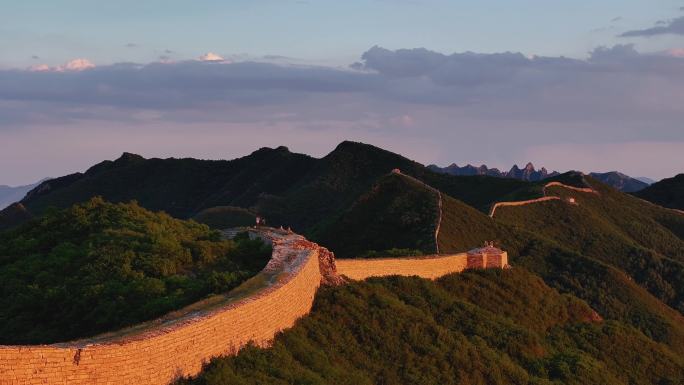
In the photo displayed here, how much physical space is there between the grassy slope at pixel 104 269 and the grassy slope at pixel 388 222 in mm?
29171

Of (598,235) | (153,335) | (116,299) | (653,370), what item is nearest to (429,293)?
(653,370)

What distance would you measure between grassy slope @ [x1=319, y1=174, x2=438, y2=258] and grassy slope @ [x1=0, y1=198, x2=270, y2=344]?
29171 millimetres

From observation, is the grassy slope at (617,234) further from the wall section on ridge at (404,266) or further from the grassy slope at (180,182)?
the grassy slope at (180,182)

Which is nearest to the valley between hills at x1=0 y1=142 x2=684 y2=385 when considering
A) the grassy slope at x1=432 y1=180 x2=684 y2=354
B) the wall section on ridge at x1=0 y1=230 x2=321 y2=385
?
the wall section on ridge at x1=0 y1=230 x2=321 y2=385

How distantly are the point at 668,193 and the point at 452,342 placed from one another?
10981 cm

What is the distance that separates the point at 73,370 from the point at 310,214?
9234 cm

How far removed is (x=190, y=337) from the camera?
15.6 meters

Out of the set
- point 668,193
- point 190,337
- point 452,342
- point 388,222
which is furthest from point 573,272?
point 668,193

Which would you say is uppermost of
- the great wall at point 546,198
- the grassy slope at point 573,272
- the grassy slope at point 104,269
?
the great wall at point 546,198

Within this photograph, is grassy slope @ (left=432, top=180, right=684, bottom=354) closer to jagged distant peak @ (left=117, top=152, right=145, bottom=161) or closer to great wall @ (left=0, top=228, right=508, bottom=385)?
great wall @ (left=0, top=228, right=508, bottom=385)

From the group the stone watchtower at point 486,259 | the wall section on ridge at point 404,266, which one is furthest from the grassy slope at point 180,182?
the wall section on ridge at point 404,266

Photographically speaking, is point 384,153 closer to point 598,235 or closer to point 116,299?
point 598,235

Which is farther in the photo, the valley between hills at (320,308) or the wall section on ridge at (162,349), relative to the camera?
the valley between hills at (320,308)

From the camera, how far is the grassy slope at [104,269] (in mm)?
20062
